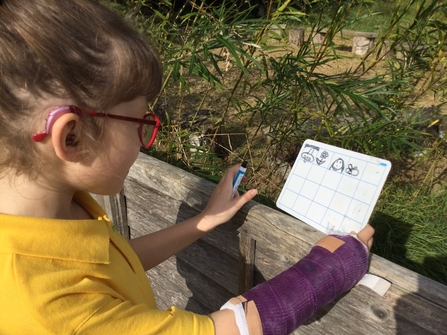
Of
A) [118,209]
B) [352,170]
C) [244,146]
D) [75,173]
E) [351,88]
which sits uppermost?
[351,88]

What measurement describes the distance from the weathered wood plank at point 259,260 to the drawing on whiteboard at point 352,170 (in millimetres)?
182

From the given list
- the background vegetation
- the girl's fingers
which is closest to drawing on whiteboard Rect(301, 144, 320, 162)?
the girl's fingers

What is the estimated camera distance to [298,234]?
44.7 inches

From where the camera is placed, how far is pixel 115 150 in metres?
0.83

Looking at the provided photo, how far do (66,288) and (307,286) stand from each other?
52 cm

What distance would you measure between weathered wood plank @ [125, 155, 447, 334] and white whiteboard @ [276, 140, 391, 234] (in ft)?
0.16

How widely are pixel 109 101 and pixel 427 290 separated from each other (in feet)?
2.57

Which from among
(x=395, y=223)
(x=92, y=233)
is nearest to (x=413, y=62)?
(x=395, y=223)

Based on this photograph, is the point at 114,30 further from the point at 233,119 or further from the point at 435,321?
the point at 233,119

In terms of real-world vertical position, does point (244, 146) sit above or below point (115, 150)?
above

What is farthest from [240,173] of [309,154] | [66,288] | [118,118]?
[66,288]

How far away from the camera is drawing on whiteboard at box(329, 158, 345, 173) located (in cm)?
112

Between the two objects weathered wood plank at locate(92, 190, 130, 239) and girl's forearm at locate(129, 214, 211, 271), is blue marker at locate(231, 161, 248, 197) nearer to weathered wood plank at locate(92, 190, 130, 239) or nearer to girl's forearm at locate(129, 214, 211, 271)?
girl's forearm at locate(129, 214, 211, 271)

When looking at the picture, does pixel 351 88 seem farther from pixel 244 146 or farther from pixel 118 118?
pixel 244 146
